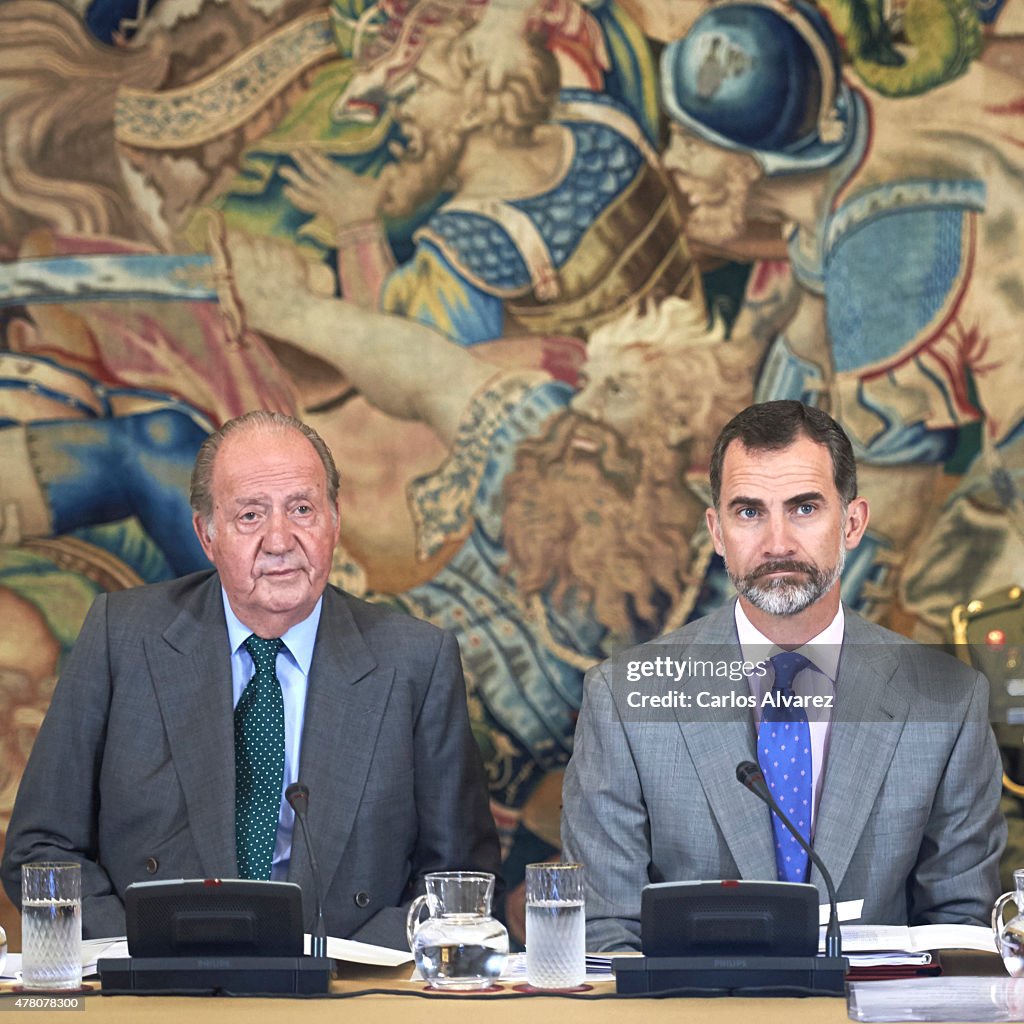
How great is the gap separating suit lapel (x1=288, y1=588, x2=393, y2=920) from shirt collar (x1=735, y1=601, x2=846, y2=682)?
0.68 meters

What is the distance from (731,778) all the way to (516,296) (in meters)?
1.83

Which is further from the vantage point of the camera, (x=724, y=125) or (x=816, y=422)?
(x=724, y=125)

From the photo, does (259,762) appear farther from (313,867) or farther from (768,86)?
(768,86)

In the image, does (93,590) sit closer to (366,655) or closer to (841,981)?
(366,655)

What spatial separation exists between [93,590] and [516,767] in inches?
47.1

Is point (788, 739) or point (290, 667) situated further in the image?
point (290, 667)

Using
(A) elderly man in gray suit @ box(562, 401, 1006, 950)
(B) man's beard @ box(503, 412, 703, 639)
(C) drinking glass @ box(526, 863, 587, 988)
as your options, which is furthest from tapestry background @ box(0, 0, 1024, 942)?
(C) drinking glass @ box(526, 863, 587, 988)

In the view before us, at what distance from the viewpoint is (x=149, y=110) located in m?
4.20

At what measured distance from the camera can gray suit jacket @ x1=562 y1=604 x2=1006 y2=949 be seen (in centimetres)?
262

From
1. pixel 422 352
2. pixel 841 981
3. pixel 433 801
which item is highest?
pixel 422 352

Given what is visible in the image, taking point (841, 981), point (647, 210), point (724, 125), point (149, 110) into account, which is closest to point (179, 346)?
point (149, 110)

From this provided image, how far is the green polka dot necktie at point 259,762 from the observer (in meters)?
2.81

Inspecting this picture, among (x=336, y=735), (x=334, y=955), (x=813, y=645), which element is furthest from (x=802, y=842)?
(x=336, y=735)

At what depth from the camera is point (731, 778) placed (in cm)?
267
